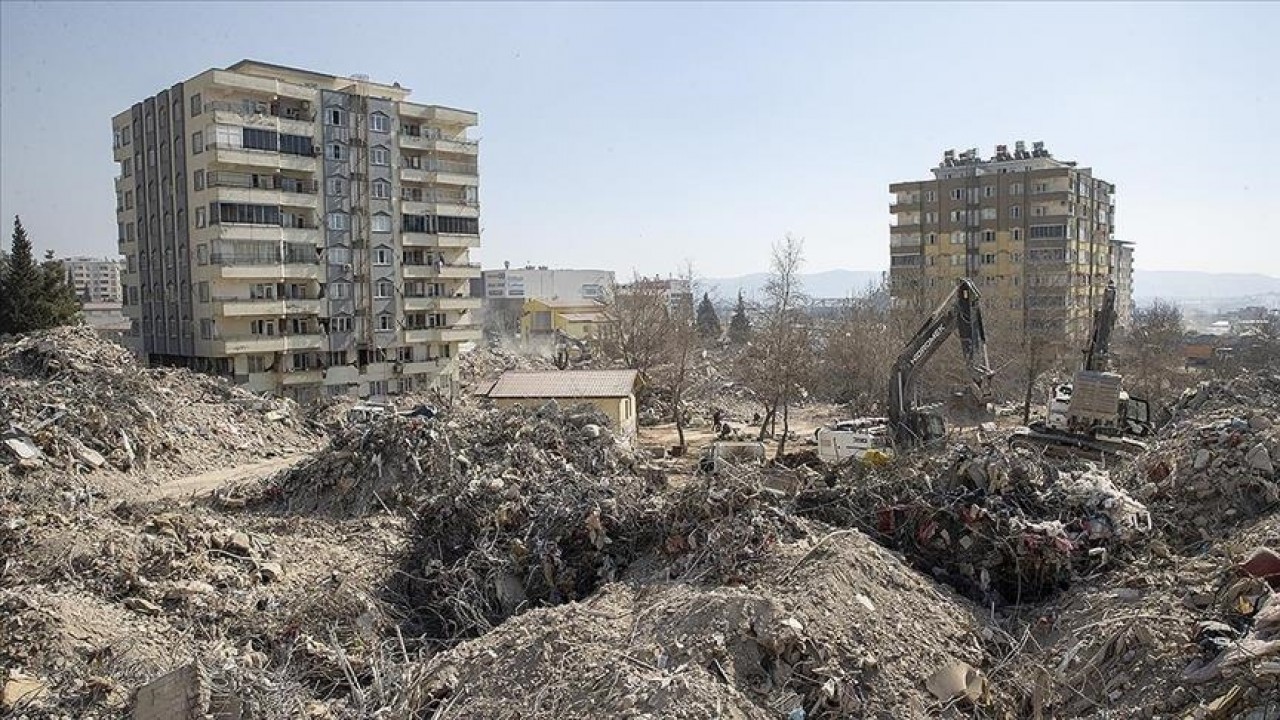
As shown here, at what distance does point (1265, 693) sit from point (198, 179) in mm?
34059

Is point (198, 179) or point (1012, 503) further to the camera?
point (198, 179)

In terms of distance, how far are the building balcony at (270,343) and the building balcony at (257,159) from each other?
5.87 m

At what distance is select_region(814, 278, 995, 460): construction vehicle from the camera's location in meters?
17.5

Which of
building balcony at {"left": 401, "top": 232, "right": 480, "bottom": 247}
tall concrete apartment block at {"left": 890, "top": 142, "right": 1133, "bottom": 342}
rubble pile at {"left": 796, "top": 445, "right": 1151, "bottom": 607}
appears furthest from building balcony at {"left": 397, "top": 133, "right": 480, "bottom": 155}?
rubble pile at {"left": 796, "top": 445, "right": 1151, "bottom": 607}

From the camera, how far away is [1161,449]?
43.4 feet

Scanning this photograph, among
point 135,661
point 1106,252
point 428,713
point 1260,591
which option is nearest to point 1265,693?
Result: point 1260,591

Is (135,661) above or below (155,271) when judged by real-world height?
below

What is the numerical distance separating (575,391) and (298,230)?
16.2m

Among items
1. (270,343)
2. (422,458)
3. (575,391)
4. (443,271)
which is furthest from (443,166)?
(422,458)

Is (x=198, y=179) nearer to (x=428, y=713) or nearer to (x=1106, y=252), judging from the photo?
(x=428, y=713)

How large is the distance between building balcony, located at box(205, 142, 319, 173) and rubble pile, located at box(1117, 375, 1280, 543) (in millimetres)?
29055

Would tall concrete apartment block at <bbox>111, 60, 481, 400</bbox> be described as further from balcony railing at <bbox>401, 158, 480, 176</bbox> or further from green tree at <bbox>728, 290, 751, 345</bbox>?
green tree at <bbox>728, 290, 751, 345</bbox>

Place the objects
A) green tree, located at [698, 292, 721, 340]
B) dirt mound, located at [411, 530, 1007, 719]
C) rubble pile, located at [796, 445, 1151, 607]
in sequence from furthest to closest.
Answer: green tree, located at [698, 292, 721, 340] < rubble pile, located at [796, 445, 1151, 607] < dirt mound, located at [411, 530, 1007, 719]

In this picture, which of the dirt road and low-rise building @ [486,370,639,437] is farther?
low-rise building @ [486,370,639,437]
